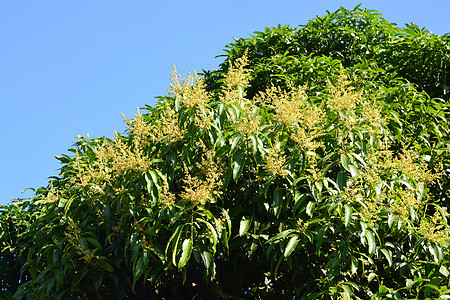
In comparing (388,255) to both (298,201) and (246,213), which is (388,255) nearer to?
(298,201)

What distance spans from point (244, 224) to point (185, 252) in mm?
393

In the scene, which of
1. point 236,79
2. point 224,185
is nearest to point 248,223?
point 224,185

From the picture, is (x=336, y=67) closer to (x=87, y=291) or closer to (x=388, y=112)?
(x=388, y=112)

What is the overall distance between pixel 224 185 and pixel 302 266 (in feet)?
2.04

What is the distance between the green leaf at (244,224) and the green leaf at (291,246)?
0.26 m

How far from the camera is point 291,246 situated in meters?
2.83

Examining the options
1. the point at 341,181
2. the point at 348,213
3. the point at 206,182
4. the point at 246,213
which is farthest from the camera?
the point at 246,213

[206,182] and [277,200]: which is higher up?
[206,182]

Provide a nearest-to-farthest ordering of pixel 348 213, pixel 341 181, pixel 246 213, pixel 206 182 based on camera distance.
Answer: pixel 348 213
pixel 206 182
pixel 341 181
pixel 246 213

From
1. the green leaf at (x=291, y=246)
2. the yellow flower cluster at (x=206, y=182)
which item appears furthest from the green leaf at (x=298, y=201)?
the yellow flower cluster at (x=206, y=182)

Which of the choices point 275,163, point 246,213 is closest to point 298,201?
point 275,163

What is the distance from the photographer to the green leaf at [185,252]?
2756 mm

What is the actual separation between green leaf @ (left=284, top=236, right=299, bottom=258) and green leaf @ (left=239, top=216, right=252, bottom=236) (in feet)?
0.84

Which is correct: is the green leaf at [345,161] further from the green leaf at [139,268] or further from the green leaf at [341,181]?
the green leaf at [139,268]
